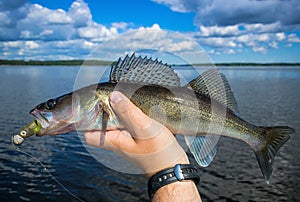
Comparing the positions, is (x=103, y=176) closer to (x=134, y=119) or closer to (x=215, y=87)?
(x=215, y=87)

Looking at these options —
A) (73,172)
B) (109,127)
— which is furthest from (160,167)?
(73,172)

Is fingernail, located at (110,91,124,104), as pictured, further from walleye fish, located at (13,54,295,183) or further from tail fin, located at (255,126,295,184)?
tail fin, located at (255,126,295,184)

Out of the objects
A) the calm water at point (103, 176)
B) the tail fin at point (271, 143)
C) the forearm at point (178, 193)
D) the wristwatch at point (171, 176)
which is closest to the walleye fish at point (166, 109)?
the tail fin at point (271, 143)

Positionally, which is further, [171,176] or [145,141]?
[145,141]

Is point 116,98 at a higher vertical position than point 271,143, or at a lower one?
higher

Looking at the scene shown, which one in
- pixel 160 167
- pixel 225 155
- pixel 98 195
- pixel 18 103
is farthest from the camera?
pixel 18 103

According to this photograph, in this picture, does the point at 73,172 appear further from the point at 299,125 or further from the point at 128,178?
the point at 299,125

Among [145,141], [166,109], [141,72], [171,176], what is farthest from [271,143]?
[141,72]
